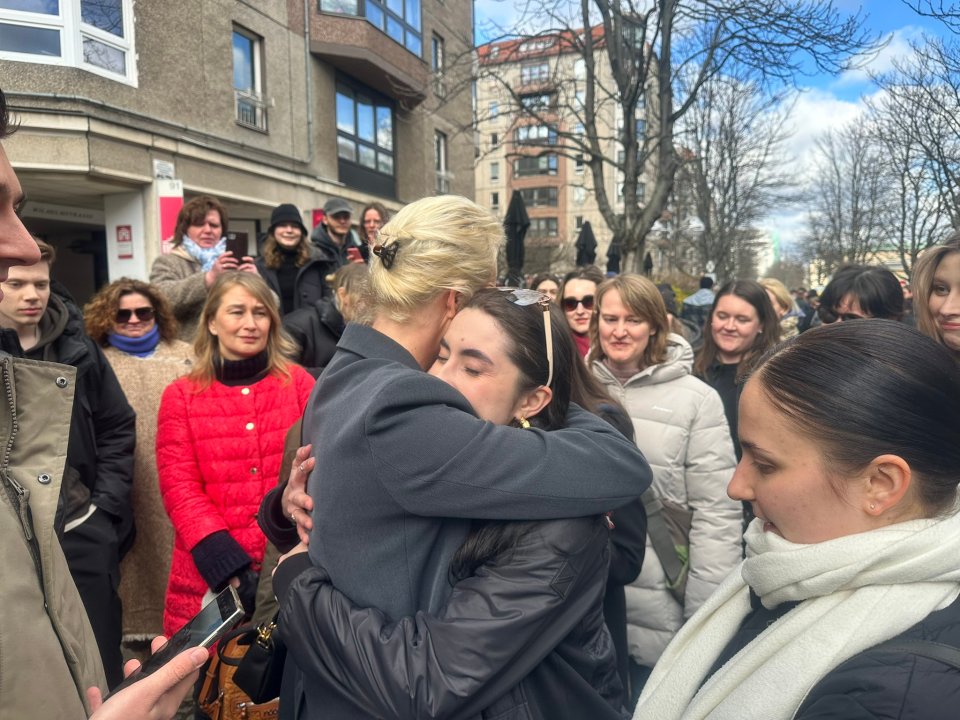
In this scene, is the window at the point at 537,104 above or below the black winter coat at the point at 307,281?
above

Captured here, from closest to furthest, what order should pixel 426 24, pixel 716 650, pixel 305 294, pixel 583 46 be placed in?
pixel 716 650
pixel 305 294
pixel 583 46
pixel 426 24

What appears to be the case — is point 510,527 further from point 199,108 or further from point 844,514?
point 199,108

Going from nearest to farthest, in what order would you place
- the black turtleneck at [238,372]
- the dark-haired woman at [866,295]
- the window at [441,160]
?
the black turtleneck at [238,372] → the dark-haired woman at [866,295] → the window at [441,160]

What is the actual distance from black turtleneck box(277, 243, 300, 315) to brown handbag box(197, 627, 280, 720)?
3.37 metres

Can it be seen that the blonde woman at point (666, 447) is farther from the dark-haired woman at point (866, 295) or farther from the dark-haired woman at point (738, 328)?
the dark-haired woman at point (866, 295)

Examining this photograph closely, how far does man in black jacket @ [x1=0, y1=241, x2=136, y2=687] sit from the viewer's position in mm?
2854

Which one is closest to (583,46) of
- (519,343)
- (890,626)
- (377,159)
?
(377,159)

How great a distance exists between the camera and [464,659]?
121cm

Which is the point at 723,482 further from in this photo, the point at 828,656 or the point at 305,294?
the point at 305,294

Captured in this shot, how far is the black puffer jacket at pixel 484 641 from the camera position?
3.96 ft

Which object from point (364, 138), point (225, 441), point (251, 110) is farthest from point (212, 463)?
point (364, 138)

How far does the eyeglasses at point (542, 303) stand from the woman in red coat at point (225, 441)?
1832mm

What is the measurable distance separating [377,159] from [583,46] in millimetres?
7192

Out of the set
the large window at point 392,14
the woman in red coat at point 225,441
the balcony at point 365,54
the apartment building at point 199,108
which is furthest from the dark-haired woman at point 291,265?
the large window at point 392,14
